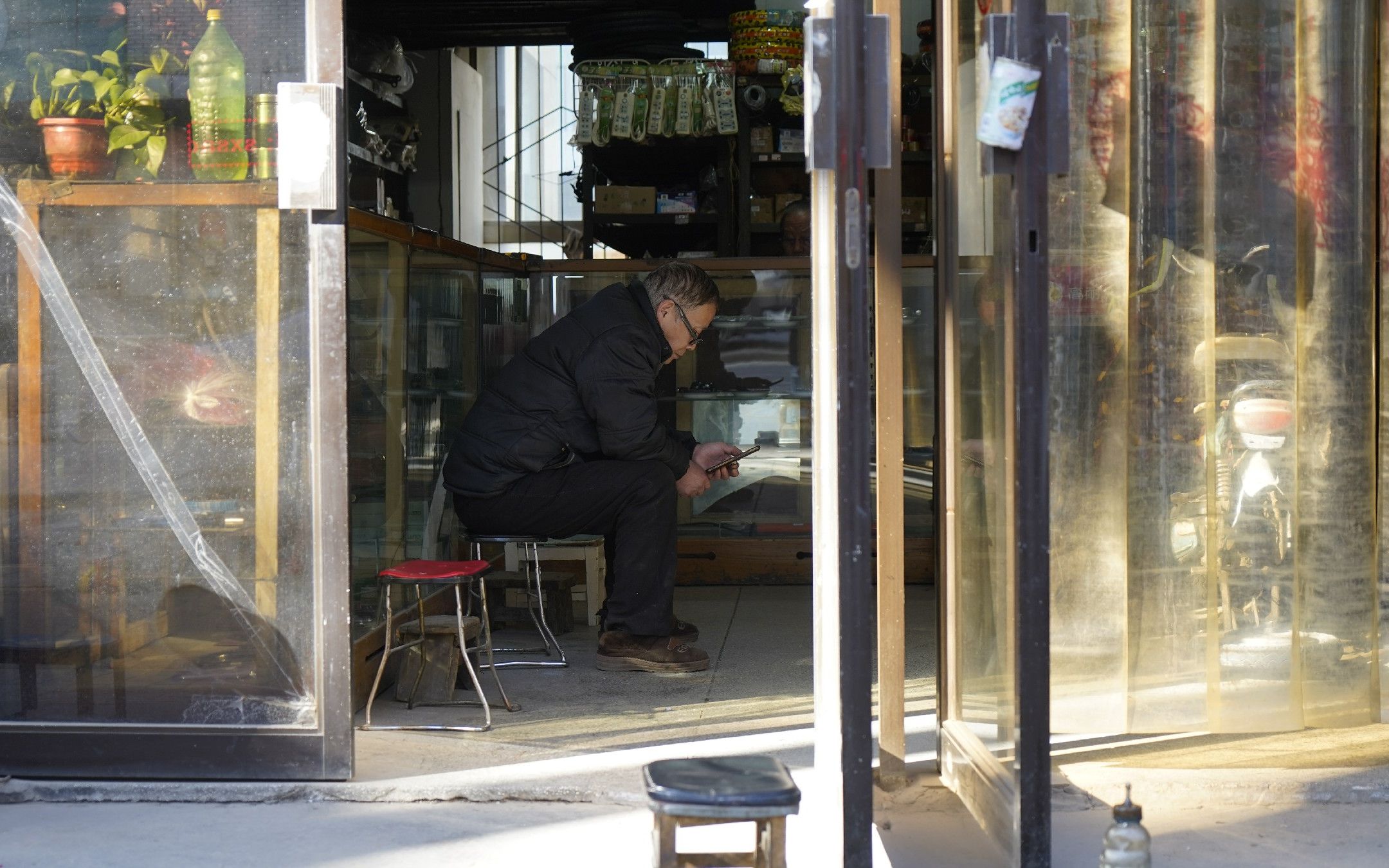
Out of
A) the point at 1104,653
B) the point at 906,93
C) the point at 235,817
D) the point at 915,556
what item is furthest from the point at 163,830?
the point at 906,93

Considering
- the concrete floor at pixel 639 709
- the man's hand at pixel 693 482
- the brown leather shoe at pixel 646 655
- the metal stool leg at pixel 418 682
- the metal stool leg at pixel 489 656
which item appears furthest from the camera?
the man's hand at pixel 693 482

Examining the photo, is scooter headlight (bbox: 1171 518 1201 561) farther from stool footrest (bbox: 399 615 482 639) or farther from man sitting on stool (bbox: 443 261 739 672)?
stool footrest (bbox: 399 615 482 639)

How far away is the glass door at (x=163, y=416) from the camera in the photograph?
11.5 ft

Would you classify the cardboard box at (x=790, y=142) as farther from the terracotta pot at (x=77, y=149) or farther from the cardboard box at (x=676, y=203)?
the terracotta pot at (x=77, y=149)

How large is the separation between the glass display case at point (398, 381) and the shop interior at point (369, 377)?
17mm

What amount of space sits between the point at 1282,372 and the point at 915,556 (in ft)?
9.82

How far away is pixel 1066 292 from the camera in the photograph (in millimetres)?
3598

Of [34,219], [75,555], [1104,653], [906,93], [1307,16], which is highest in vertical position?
[906,93]

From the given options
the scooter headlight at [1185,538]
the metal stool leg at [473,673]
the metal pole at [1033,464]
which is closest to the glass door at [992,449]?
the metal pole at [1033,464]

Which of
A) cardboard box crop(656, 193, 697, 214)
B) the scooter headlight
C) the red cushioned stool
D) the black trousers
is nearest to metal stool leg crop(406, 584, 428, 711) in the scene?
the red cushioned stool

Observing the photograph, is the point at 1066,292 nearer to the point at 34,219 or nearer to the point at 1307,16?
the point at 1307,16

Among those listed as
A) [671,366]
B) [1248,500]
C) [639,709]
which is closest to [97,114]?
[639,709]

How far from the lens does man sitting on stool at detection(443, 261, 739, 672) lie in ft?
16.2

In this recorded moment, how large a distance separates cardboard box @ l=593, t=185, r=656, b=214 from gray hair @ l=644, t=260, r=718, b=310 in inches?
112
